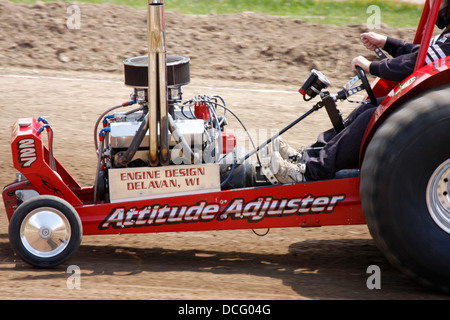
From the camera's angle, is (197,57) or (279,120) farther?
(197,57)

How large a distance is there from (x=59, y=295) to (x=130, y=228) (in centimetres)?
66

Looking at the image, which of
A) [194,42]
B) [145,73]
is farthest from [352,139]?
[194,42]

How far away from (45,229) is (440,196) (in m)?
2.49

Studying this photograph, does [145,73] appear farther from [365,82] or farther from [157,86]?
[365,82]

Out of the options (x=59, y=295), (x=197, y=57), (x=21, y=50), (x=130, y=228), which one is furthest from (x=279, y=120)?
(x=21, y=50)

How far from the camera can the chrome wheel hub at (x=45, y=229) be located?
4129 mm

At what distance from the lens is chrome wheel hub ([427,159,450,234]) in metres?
3.76

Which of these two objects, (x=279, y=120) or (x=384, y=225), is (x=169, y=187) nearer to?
(x=384, y=225)

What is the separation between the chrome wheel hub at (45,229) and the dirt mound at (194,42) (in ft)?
18.4

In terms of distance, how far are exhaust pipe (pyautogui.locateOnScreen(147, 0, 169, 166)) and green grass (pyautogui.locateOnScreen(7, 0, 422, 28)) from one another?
328 inches

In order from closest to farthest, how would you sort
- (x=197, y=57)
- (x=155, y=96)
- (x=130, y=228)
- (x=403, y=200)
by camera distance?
1. (x=403, y=200)
2. (x=155, y=96)
3. (x=130, y=228)
4. (x=197, y=57)

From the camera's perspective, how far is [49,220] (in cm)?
413

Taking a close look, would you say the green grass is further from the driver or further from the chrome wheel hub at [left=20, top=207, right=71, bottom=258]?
the chrome wheel hub at [left=20, top=207, right=71, bottom=258]

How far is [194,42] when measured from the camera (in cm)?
1042
